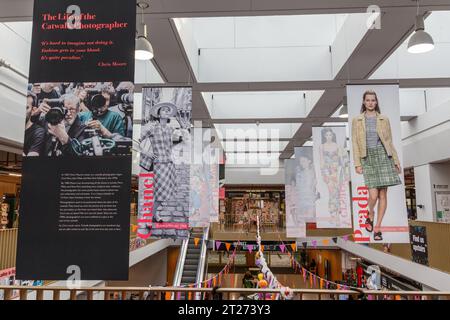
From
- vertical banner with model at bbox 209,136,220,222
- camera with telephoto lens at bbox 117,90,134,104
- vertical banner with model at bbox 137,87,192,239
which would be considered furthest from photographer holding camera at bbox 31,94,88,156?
vertical banner with model at bbox 209,136,220,222

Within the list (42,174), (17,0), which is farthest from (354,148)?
(17,0)

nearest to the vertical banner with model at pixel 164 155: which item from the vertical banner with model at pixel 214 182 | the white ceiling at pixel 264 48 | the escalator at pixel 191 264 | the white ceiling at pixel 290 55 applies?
the white ceiling at pixel 290 55

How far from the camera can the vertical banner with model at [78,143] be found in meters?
2.70

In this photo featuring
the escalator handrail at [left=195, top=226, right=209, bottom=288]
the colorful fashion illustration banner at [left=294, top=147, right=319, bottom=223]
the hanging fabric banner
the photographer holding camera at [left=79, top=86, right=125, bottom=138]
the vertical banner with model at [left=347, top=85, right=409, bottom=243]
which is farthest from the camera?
the escalator handrail at [left=195, top=226, right=209, bottom=288]

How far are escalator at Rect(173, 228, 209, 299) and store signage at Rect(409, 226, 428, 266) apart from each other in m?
7.95

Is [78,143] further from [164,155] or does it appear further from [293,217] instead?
[293,217]

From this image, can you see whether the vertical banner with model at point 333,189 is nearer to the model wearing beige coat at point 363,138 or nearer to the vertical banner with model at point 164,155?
the model wearing beige coat at point 363,138

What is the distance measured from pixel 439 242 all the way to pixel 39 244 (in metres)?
9.26

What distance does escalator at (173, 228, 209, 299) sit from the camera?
14852 mm

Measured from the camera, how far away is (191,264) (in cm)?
1617

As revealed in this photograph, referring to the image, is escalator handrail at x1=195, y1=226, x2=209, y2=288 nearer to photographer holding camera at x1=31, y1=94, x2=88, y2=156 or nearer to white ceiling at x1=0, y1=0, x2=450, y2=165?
white ceiling at x1=0, y1=0, x2=450, y2=165

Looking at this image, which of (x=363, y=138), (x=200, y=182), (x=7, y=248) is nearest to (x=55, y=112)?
(x=363, y=138)

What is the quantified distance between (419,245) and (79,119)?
1011 centimetres
